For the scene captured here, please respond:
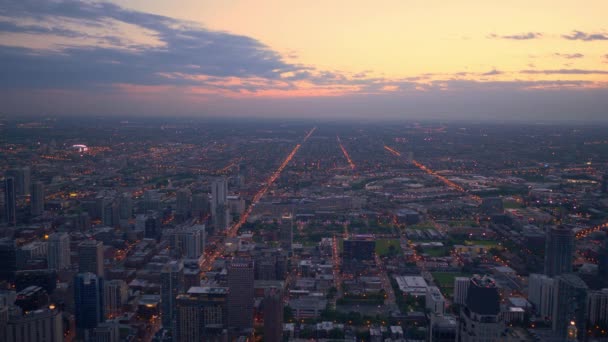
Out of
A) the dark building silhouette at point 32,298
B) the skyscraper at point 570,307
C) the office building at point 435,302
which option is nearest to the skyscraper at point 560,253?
the skyscraper at point 570,307

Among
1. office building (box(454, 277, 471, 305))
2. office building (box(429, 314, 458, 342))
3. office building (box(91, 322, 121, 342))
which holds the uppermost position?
office building (box(429, 314, 458, 342))

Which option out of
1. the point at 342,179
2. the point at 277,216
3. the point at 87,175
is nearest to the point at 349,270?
the point at 277,216

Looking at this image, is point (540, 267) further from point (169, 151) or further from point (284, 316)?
point (169, 151)

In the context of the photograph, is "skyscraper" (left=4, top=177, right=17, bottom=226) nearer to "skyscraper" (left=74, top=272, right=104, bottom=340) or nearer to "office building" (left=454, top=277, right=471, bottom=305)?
"skyscraper" (left=74, top=272, right=104, bottom=340)

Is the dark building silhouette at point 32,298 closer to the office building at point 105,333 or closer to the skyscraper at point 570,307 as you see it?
the office building at point 105,333

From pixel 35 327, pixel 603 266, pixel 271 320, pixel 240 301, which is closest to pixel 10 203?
pixel 35 327

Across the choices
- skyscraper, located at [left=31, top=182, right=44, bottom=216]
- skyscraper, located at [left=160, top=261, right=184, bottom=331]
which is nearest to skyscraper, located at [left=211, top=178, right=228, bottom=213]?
skyscraper, located at [left=31, top=182, right=44, bottom=216]
